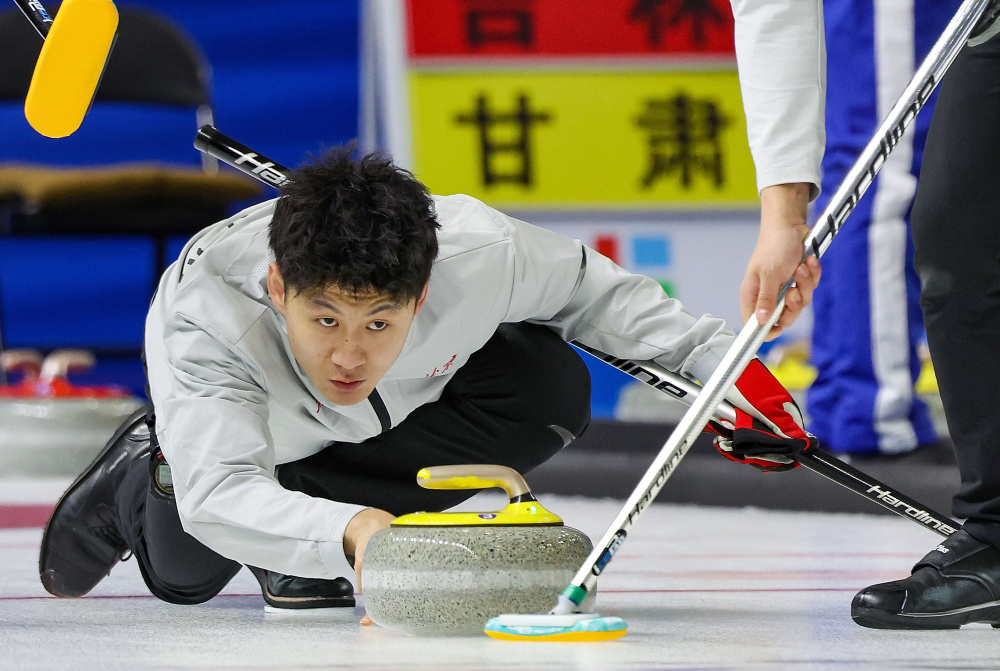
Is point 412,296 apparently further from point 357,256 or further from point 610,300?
point 610,300

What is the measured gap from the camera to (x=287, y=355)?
4.92 ft

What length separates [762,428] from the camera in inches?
62.7

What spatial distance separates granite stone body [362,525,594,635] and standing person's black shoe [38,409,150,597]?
24.7 inches

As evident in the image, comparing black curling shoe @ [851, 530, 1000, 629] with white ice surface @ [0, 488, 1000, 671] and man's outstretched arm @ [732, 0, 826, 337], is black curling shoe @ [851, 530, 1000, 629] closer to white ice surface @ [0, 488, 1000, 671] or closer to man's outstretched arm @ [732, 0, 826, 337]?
white ice surface @ [0, 488, 1000, 671]

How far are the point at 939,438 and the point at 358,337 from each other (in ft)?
6.19

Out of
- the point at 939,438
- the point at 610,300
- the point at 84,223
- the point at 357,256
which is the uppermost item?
the point at 357,256

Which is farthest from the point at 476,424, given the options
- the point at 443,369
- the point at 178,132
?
the point at 178,132

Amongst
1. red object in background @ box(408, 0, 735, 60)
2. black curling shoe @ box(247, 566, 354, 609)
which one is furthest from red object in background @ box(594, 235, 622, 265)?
black curling shoe @ box(247, 566, 354, 609)

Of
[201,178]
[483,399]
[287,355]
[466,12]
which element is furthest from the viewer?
[466,12]

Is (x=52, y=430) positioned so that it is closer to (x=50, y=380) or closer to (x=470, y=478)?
(x=50, y=380)

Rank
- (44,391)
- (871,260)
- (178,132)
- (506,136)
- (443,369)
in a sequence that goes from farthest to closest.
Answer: (178,132), (506,136), (44,391), (871,260), (443,369)

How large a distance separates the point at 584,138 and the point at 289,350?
130 inches

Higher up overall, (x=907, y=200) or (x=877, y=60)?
(x=877, y=60)

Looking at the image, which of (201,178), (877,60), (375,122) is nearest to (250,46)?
(375,122)
